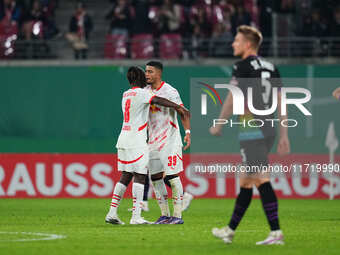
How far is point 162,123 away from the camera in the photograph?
10898 mm

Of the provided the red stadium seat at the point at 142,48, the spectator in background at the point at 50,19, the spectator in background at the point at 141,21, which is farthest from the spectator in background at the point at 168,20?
the spectator in background at the point at 50,19

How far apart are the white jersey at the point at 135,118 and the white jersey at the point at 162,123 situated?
1.10 ft

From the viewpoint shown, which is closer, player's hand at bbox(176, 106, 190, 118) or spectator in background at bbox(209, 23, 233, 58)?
player's hand at bbox(176, 106, 190, 118)

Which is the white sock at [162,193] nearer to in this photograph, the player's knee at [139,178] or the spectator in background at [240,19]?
the player's knee at [139,178]

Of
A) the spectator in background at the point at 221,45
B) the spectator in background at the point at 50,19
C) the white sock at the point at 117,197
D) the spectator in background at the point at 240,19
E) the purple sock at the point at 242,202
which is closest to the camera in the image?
the purple sock at the point at 242,202

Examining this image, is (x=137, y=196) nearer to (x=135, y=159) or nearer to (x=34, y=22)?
(x=135, y=159)

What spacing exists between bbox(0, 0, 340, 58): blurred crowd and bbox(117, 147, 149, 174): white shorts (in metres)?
10.3

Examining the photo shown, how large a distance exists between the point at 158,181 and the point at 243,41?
3507 mm

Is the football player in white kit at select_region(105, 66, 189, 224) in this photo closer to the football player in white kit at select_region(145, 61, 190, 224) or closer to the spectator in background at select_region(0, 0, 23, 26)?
the football player in white kit at select_region(145, 61, 190, 224)

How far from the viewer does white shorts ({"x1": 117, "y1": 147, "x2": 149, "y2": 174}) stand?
10.5 meters

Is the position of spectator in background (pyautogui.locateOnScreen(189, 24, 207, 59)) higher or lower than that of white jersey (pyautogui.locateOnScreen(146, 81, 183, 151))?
higher

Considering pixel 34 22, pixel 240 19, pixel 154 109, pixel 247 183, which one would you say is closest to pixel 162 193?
pixel 154 109

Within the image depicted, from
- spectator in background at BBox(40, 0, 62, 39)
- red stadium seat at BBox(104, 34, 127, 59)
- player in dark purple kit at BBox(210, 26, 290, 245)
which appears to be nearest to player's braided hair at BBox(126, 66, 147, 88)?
player in dark purple kit at BBox(210, 26, 290, 245)

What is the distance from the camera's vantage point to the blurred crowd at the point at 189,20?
20891 millimetres
